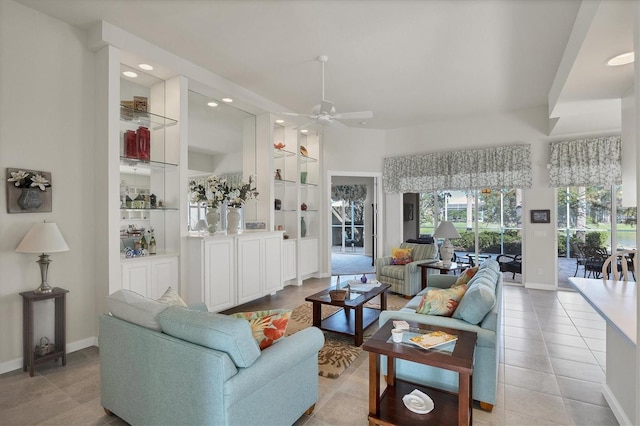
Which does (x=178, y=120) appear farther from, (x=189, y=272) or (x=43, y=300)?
(x=43, y=300)

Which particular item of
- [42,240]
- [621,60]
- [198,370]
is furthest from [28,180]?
[621,60]

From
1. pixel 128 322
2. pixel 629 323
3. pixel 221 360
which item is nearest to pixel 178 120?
pixel 128 322

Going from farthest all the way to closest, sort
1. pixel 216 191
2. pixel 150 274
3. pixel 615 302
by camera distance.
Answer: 1. pixel 216 191
2. pixel 150 274
3. pixel 615 302

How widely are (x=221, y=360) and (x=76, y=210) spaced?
284 centimetres

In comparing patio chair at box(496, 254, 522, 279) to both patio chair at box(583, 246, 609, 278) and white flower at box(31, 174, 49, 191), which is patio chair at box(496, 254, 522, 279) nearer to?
patio chair at box(583, 246, 609, 278)

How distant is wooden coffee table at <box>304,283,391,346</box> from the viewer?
3479 mm

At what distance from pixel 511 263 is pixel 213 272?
570cm

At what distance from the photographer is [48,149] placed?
3.19m

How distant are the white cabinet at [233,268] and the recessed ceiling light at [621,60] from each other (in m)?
4.52

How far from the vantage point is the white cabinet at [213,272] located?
4.16 metres

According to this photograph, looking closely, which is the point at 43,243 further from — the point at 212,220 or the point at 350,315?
the point at 350,315

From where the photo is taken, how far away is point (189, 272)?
13.9 ft

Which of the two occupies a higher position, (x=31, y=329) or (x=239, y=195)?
(x=239, y=195)

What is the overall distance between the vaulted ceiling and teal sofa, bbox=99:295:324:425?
2853 millimetres
